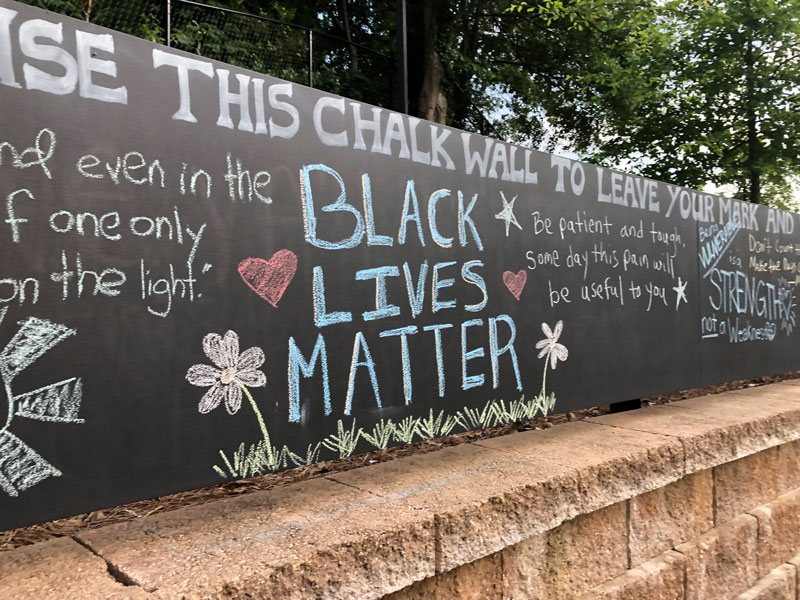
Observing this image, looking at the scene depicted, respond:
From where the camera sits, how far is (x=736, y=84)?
1429 cm

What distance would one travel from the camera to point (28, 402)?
5.06 ft

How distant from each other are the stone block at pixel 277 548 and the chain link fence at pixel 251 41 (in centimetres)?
843

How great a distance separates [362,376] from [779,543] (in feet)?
9.78

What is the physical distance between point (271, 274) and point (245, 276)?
0.09 metres

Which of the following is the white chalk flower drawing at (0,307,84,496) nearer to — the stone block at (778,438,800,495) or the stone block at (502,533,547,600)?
the stone block at (502,533,547,600)

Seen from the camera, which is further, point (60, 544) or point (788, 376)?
point (788, 376)

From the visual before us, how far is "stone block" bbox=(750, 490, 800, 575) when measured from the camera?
11.2ft

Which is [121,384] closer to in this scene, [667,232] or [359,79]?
[667,232]

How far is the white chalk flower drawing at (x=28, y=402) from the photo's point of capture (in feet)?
4.98

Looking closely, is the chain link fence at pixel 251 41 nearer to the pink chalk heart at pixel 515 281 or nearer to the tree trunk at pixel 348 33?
the tree trunk at pixel 348 33

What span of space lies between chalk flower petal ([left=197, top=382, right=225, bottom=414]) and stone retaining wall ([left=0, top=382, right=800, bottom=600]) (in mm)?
351

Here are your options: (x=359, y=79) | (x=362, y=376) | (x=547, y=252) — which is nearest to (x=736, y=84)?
(x=359, y=79)

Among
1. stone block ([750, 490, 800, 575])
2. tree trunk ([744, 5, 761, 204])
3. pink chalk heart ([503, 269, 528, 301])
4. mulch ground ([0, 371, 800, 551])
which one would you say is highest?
tree trunk ([744, 5, 761, 204])

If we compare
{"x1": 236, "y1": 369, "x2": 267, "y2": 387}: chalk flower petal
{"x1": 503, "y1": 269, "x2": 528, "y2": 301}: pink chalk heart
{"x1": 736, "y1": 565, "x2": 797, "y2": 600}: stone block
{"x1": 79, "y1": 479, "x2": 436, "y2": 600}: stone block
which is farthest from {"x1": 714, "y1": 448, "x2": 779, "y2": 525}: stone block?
{"x1": 236, "y1": 369, "x2": 267, "y2": 387}: chalk flower petal
